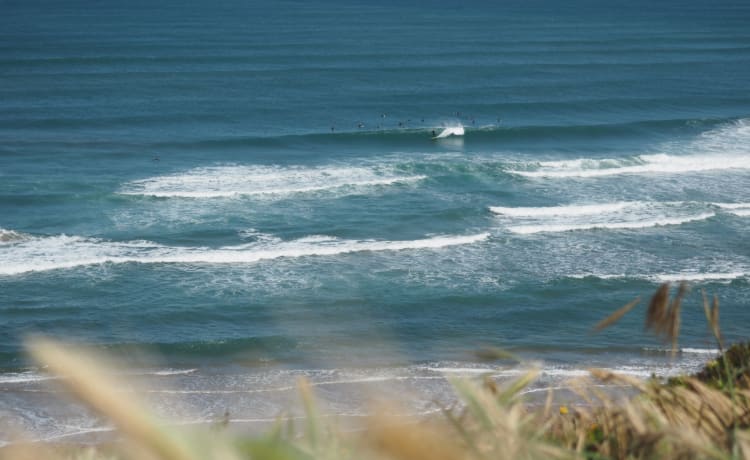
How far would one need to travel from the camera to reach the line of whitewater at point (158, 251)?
93.4 feet

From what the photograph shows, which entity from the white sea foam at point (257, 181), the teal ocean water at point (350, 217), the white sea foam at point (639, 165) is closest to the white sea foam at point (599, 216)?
the teal ocean water at point (350, 217)

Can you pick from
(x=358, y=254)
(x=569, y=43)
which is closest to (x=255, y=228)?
(x=358, y=254)

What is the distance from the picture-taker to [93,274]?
90.7ft

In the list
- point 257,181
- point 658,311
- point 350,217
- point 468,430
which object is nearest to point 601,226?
point 350,217

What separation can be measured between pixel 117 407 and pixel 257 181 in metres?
35.8

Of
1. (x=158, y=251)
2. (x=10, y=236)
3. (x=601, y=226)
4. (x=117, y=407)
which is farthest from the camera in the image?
(x=601, y=226)

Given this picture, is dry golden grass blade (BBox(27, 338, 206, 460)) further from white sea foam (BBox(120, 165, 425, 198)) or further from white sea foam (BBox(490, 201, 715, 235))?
white sea foam (BBox(120, 165, 425, 198))

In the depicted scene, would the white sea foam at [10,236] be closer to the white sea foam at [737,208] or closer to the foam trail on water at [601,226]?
the foam trail on water at [601,226]

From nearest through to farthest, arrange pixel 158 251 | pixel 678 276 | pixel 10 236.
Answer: pixel 678 276 → pixel 158 251 → pixel 10 236

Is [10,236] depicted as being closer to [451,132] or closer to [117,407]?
[451,132]

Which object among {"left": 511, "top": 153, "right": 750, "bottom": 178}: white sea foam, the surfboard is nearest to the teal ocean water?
{"left": 511, "top": 153, "right": 750, "bottom": 178}: white sea foam

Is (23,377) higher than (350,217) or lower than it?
lower

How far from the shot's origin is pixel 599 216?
111 feet

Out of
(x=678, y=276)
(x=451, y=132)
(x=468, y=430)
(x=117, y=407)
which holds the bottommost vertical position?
(x=678, y=276)
